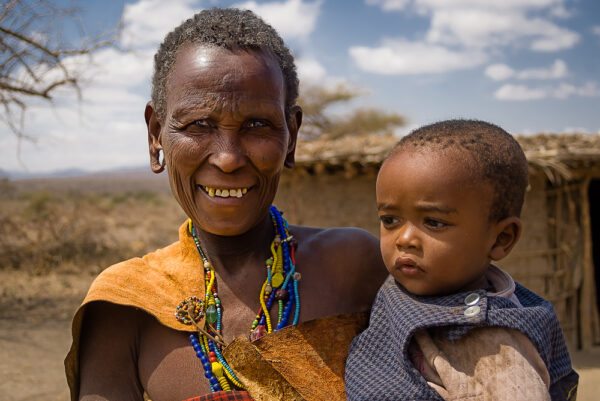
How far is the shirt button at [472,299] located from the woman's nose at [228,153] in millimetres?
765

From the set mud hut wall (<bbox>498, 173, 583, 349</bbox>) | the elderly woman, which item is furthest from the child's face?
mud hut wall (<bbox>498, 173, 583, 349</bbox>)

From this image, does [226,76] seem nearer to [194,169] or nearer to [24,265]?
[194,169]

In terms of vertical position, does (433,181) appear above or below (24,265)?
above

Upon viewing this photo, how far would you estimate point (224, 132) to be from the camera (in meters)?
1.59

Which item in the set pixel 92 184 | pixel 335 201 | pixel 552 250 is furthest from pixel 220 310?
pixel 92 184

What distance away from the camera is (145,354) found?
1.66 m

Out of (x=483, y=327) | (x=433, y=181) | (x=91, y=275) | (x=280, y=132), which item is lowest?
(x=91, y=275)

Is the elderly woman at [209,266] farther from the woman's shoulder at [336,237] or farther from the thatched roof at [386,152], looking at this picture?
the thatched roof at [386,152]

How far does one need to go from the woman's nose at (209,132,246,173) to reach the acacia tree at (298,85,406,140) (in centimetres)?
1705

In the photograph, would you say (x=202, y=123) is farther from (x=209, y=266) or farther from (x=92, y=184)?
(x=92, y=184)

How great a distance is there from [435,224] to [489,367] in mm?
415

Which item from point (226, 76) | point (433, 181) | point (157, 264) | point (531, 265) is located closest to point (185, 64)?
point (226, 76)

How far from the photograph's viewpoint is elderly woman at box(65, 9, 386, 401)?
1.59 metres

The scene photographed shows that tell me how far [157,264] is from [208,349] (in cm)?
39
